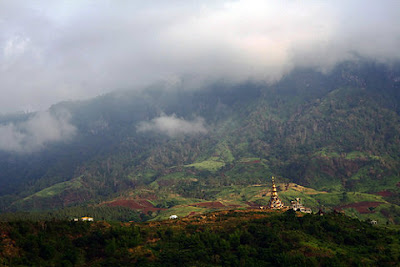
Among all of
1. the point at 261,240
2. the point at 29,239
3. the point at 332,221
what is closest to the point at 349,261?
the point at 261,240

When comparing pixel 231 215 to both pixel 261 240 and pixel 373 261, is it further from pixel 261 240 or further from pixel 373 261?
pixel 373 261

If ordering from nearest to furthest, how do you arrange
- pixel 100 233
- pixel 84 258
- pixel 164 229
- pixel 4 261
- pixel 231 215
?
pixel 4 261, pixel 84 258, pixel 100 233, pixel 164 229, pixel 231 215

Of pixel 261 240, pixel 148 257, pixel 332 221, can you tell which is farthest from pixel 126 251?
pixel 332 221

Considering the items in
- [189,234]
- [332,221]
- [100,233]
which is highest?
[100,233]

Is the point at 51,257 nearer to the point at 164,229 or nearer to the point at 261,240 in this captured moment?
the point at 164,229

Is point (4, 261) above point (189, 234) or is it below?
above

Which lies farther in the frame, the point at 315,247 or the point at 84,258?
the point at 315,247

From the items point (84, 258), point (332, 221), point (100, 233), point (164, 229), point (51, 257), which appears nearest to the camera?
point (51, 257)
